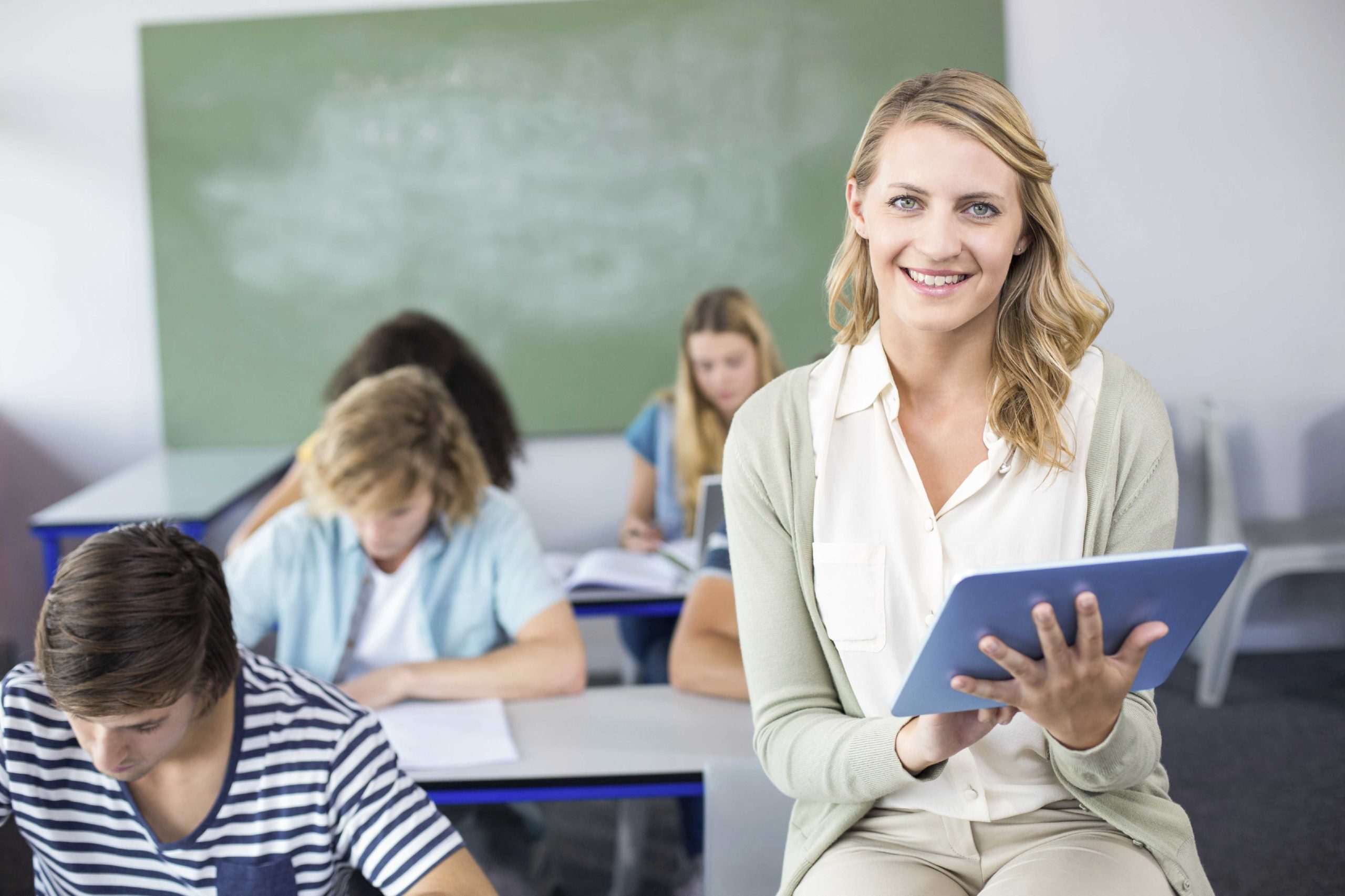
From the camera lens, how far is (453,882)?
117cm

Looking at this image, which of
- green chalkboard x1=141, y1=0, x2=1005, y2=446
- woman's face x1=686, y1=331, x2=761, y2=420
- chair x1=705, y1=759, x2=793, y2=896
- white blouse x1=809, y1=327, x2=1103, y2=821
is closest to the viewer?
white blouse x1=809, y1=327, x2=1103, y2=821

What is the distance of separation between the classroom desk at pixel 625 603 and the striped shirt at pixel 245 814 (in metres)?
1.24

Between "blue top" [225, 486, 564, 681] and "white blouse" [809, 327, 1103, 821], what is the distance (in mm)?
945

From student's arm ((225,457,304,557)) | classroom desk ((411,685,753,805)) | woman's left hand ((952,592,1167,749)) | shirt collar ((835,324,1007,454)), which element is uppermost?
shirt collar ((835,324,1007,454))

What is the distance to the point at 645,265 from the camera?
391 centimetres

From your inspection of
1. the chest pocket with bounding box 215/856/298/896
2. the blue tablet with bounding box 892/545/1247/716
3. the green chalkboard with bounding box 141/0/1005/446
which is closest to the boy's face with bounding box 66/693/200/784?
the chest pocket with bounding box 215/856/298/896

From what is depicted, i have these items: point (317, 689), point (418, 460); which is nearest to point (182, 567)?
point (317, 689)

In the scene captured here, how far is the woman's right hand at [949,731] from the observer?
103 cm

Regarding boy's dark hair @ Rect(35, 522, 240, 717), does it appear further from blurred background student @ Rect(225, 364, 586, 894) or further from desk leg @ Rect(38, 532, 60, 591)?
desk leg @ Rect(38, 532, 60, 591)

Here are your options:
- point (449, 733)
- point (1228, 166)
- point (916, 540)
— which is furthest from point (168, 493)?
point (1228, 166)

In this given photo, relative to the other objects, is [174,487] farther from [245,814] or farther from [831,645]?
[831,645]

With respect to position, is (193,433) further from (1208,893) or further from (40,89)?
(1208,893)

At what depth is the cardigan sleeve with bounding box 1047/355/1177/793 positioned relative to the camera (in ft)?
3.62

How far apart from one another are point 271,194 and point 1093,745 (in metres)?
3.54
